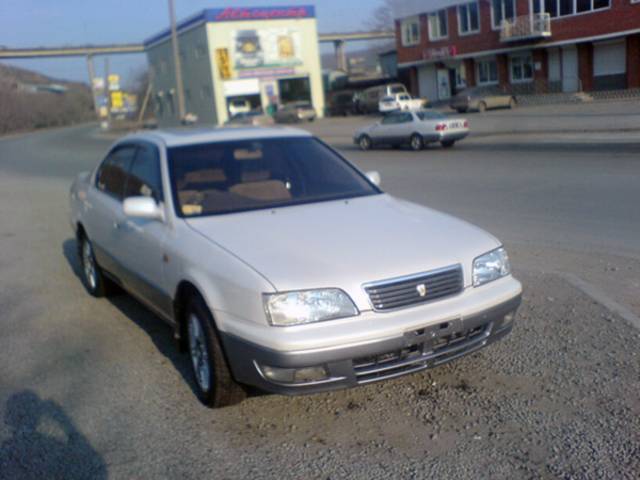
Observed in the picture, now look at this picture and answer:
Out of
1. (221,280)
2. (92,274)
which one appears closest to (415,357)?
(221,280)

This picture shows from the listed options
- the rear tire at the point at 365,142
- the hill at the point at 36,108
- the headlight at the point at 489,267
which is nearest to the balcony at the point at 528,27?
the rear tire at the point at 365,142

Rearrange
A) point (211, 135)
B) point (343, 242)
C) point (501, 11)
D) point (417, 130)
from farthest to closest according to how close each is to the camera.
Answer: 1. point (501, 11)
2. point (417, 130)
3. point (211, 135)
4. point (343, 242)

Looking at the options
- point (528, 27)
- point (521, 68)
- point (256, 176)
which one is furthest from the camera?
point (521, 68)

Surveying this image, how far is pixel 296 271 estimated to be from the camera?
382cm

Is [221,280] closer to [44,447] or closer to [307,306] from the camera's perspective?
[307,306]

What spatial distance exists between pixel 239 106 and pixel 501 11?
79.2 feet

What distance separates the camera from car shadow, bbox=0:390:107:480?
3.68 m

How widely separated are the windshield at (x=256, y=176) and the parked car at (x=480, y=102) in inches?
1461

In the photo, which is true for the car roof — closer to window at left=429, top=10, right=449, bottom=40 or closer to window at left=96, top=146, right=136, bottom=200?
window at left=96, top=146, right=136, bottom=200

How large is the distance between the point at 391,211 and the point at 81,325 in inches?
119

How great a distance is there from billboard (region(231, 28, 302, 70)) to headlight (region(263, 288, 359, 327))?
58.1 m

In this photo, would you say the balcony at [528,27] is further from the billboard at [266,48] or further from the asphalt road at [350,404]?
the asphalt road at [350,404]

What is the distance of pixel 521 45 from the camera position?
1758 inches

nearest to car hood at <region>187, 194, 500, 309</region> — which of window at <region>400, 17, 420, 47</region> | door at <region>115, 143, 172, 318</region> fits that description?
door at <region>115, 143, 172, 318</region>
